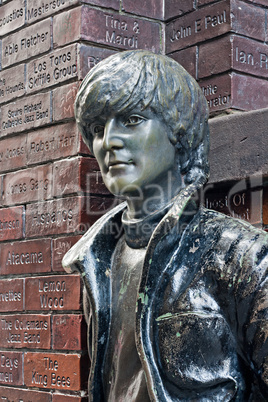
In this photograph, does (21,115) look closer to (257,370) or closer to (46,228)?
(46,228)

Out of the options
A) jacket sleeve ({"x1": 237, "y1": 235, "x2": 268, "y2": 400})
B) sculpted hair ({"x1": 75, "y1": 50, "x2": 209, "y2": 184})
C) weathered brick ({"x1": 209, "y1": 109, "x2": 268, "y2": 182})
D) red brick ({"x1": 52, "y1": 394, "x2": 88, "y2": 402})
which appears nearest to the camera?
jacket sleeve ({"x1": 237, "y1": 235, "x2": 268, "y2": 400})

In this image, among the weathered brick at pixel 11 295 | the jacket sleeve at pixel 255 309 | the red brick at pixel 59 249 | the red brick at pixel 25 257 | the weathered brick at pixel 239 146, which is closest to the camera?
the jacket sleeve at pixel 255 309

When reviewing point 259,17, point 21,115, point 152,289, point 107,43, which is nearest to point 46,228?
point 21,115

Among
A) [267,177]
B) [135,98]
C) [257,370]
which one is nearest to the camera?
[257,370]

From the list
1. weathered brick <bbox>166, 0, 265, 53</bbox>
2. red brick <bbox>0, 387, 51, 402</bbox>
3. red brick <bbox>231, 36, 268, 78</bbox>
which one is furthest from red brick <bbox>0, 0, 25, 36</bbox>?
red brick <bbox>0, 387, 51, 402</bbox>

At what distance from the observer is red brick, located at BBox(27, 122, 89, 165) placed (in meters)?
2.68

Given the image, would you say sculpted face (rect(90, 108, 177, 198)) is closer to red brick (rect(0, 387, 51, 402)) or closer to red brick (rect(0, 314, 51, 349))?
red brick (rect(0, 314, 51, 349))

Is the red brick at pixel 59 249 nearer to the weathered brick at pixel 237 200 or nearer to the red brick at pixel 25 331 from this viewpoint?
the red brick at pixel 25 331

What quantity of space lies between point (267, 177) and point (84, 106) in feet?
2.52

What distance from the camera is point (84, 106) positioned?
6.43ft

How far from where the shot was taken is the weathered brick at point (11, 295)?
9.37 feet

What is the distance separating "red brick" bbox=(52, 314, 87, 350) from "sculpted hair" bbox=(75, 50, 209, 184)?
0.81 metres

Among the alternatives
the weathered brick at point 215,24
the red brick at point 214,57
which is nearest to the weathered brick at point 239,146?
the red brick at point 214,57

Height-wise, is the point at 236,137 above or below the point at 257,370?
above
